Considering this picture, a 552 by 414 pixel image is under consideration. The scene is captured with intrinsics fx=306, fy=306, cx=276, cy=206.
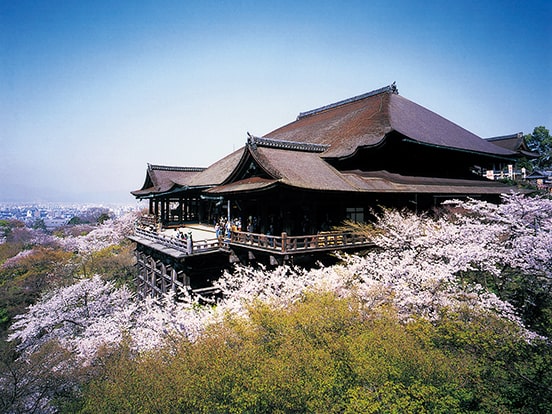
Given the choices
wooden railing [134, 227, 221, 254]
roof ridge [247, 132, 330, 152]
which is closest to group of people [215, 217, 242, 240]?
wooden railing [134, 227, 221, 254]

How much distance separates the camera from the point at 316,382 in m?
5.77

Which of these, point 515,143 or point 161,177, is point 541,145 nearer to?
point 515,143

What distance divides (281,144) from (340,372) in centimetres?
1234

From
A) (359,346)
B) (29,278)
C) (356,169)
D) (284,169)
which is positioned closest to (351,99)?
(356,169)

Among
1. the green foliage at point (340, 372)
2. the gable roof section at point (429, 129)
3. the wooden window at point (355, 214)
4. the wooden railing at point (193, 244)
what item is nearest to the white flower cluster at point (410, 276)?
the green foliage at point (340, 372)

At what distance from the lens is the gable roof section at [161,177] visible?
89.7ft

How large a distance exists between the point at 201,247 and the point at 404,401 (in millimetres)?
12264

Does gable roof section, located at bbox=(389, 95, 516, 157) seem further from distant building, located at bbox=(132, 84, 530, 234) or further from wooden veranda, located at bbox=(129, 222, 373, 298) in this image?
wooden veranda, located at bbox=(129, 222, 373, 298)

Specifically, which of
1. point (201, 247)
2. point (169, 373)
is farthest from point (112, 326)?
point (169, 373)

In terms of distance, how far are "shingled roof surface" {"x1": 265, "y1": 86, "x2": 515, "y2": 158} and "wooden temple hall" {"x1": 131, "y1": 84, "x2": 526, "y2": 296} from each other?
0.40 feet

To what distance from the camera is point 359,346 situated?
21.1ft

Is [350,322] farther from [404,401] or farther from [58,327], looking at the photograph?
[58,327]

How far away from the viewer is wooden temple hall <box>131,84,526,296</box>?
43.8 ft

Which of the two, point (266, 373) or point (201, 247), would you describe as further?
point (201, 247)
